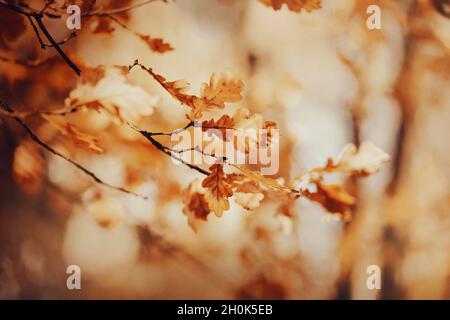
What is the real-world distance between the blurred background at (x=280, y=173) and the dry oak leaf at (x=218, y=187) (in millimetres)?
348

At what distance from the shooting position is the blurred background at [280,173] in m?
1.08

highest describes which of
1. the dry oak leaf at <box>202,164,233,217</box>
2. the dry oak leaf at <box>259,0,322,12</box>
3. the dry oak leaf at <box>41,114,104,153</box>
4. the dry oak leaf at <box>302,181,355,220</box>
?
the dry oak leaf at <box>259,0,322,12</box>

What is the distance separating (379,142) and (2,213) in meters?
1.16

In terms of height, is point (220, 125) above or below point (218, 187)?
above

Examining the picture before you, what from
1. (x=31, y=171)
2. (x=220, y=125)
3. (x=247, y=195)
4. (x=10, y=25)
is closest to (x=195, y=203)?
(x=247, y=195)

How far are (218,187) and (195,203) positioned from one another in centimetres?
30

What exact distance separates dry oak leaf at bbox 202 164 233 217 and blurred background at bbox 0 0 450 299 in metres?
0.35

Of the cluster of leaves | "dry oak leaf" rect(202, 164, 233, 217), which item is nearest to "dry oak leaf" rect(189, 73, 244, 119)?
the cluster of leaves

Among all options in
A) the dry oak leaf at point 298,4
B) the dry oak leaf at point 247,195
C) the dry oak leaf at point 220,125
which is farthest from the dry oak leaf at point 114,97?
the dry oak leaf at point 298,4

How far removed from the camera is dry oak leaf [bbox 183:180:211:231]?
982 millimetres

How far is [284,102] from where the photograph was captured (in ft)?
3.53

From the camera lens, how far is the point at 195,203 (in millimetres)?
1014

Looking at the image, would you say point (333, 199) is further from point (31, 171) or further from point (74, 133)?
point (31, 171)

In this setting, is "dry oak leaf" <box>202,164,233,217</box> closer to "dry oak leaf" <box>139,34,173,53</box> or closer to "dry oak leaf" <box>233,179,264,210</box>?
"dry oak leaf" <box>233,179,264,210</box>
